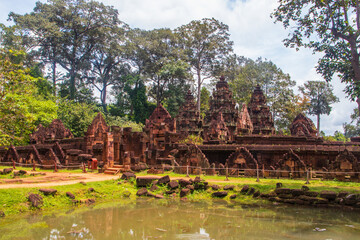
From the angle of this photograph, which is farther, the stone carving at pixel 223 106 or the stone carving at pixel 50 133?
the stone carving at pixel 223 106

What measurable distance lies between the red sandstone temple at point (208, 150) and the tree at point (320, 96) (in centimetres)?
1975

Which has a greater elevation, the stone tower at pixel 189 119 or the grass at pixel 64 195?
the stone tower at pixel 189 119

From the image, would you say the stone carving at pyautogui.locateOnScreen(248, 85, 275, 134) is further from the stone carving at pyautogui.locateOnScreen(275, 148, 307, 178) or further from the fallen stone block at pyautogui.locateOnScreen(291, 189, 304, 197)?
the fallen stone block at pyautogui.locateOnScreen(291, 189, 304, 197)

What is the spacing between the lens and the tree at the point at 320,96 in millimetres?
49750

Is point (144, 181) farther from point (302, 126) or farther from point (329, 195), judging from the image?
point (302, 126)

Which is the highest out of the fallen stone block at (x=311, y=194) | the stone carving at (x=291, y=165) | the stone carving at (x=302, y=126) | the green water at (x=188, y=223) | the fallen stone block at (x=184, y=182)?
the stone carving at (x=302, y=126)

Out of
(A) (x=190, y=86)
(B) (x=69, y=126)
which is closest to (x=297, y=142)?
(B) (x=69, y=126)

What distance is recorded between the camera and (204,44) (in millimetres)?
46031

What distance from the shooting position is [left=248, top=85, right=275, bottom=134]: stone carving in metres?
33.5

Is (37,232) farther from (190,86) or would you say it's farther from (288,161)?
(190,86)

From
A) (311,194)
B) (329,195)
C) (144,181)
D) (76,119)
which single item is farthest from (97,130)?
(329,195)

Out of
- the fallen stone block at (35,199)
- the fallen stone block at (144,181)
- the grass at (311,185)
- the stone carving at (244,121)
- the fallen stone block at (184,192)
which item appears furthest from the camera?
the stone carving at (244,121)

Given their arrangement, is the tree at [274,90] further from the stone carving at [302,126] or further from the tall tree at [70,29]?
the tall tree at [70,29]

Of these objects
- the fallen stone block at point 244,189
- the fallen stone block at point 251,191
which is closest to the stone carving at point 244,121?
the fallen stone block at point 244,189
